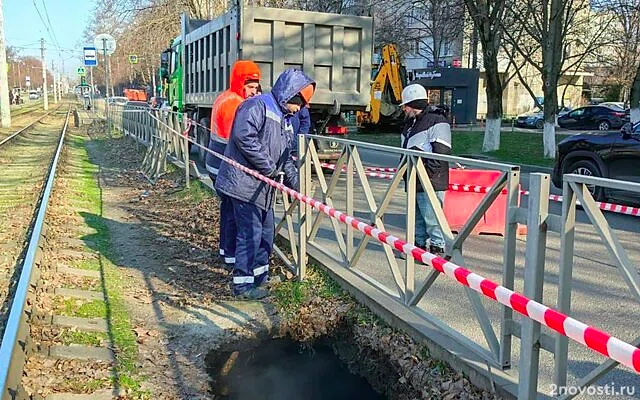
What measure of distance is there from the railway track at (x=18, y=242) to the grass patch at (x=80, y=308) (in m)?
0.29

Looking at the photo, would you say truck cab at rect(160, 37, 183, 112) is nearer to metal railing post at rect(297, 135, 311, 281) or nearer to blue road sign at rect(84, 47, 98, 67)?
blue road sign at rect(84, 47, 98, 67)

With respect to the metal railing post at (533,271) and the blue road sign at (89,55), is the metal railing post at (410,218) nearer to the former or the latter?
the metal railing post at (533,271)

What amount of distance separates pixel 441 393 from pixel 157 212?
280 inches

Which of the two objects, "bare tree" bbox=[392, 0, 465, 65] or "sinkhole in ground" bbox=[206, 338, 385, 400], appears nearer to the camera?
"sinkhole in ground" bbox=[206, 338, 385, 400]

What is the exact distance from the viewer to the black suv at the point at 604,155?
8.91 meters

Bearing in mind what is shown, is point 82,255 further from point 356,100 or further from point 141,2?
point 141,2

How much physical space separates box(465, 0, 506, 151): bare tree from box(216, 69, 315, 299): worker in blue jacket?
13813mm

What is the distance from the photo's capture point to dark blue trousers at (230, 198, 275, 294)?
5672 mm

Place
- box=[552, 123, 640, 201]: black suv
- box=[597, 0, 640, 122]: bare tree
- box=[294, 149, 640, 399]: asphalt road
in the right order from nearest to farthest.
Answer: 1. box=[294, 149, 640, 399]: asphalt road
2. box=[552, 123, 640, 201]: black suv
3. box=[597, 0, 640, 122]: bare tree

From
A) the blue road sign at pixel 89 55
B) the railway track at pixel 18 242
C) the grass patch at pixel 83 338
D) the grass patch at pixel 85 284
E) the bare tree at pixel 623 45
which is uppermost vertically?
the bare tree at pixel 623 45

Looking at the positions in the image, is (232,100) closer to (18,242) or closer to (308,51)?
(18,242)

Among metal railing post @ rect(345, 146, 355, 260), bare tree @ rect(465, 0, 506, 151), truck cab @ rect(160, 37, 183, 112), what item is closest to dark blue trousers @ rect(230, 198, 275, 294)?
metal railing post @ rect(345, 146, 355, 260)

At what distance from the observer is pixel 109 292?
239 inches

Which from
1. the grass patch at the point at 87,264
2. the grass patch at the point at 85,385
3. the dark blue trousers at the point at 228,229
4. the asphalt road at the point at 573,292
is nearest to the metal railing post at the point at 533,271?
the asphalt road at the point at 573,292
